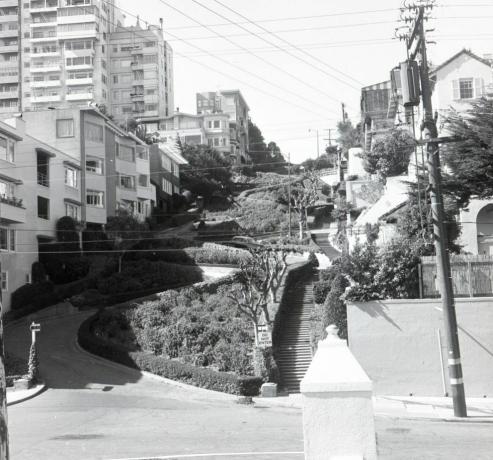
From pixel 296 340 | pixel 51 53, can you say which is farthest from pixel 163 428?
pixel 51 53

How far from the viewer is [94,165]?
6047cm

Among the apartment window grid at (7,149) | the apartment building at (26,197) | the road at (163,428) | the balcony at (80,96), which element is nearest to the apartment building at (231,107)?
the balcony at (80,96)

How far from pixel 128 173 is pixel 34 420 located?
4638 centimetres

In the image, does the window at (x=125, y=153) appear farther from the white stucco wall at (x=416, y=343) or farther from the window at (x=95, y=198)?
the white stucco wall at (x=416, y=343)

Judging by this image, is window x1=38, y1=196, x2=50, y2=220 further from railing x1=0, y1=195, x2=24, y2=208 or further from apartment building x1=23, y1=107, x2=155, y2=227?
apartment building x1=23, y1=107, x2=155, y2=227

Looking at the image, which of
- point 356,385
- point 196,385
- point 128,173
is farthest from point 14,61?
point 356,385

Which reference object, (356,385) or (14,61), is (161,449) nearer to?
(356,385)

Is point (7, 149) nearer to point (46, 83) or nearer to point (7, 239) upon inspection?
point (7, 239)

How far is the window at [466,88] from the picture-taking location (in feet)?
148

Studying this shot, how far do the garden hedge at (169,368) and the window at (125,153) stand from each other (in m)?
30.7

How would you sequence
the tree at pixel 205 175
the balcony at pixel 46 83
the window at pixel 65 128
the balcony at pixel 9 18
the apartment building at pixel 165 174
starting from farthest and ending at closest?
the balcony at pixel 9 18 → the balcony at pixel 46 83 → the tree at pixel 205 175 → the apartment building at pixel 165 174 → the window at pixel 65 128

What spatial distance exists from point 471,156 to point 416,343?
8301mm

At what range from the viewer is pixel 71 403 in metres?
26.4

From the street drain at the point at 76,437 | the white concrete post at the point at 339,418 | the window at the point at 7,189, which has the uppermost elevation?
the window at the point at 7,189
